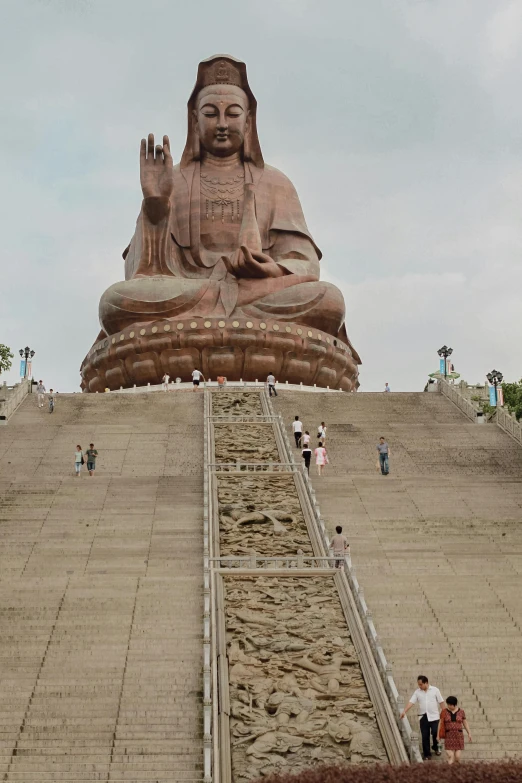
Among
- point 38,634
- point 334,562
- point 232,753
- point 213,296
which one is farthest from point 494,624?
point 213,296

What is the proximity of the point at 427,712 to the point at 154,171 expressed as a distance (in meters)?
21.8

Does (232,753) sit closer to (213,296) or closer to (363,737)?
(363,737)

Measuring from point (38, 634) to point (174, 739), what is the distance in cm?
240

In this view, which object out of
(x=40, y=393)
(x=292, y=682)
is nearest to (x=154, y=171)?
(x=40, y=393)

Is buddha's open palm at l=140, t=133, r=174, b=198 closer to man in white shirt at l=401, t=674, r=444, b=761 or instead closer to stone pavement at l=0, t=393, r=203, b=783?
stone pavement at l=0, t=393, r=203, b=783

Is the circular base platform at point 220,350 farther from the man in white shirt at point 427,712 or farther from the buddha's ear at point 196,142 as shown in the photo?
the man in white shirt at point 427,712

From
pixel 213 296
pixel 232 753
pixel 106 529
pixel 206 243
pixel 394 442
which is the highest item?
pixel 206 243

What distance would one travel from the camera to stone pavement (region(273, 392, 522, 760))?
10.2m

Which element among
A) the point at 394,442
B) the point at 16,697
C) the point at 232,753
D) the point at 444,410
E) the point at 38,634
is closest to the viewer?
the point at 232,753

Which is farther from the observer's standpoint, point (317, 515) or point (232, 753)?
point (317, 515)

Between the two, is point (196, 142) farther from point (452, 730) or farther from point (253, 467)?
point (452, 730)

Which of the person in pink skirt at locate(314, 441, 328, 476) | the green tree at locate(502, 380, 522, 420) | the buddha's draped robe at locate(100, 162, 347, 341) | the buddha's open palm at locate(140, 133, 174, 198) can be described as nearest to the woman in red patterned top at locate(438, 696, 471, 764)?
the person in pink skirt at locate(314, 441, 328, 476)

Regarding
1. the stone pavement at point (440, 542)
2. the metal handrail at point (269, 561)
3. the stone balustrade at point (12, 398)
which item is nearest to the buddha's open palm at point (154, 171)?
the stone balustrade at point (12, 398)

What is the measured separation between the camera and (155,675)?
10.0 metres
